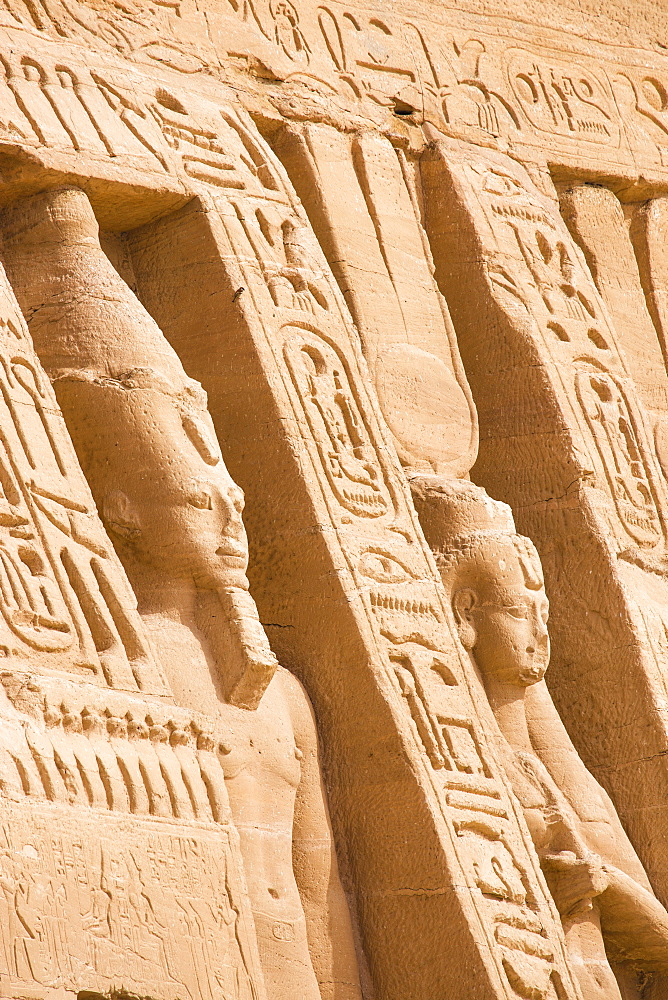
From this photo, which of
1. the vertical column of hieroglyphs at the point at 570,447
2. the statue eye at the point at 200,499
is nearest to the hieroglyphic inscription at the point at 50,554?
the statue eye at the point at 200,499

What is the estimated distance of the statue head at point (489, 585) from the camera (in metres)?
6.42

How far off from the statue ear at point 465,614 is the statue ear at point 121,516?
1273mm

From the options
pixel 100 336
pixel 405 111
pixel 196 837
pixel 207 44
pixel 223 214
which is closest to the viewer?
pixel 196 837

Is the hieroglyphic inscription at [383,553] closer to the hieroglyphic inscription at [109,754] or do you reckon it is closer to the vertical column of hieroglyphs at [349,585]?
the vertical column of hieroglyphs at [349,585]

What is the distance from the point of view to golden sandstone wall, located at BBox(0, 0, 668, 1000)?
5004 millimetres

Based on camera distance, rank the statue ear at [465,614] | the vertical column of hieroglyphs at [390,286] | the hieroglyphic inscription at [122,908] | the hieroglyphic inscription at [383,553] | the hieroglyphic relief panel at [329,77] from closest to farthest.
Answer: the hieroglyphic inscription at [122,908] < the hieroglyphic inscription at [383,553] < the hieroglyphic relief panel at [329,77] < the statue ear at [465,614] < the vertical column of hieroglyphs at [390,286]

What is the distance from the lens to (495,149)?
304 inches

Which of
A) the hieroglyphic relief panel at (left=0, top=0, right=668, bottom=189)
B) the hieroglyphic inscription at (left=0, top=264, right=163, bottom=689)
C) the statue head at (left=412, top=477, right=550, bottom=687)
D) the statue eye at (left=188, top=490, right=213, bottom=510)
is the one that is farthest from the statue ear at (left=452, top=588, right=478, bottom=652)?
the hieroglyphic relief panel at (left=0, top=0, right=668, bottom=189)

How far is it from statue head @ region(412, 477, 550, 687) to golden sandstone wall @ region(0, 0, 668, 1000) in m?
0.01

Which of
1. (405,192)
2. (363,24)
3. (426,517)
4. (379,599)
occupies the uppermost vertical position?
(363,24)

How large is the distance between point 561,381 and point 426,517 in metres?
1.03

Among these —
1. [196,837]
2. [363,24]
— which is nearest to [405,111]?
[363,24]

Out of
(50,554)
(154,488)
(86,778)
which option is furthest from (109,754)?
(154,488)

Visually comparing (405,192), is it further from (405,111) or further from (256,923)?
(256,923)
